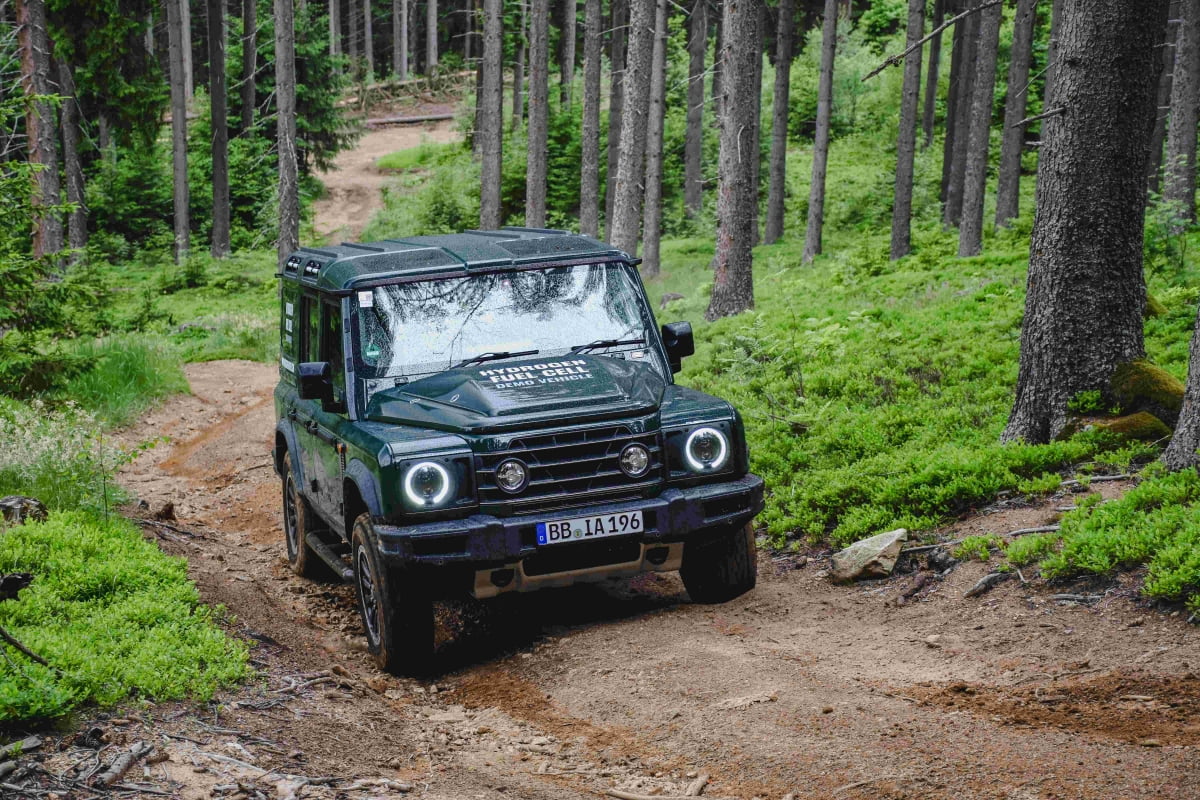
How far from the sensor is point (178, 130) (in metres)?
34.0

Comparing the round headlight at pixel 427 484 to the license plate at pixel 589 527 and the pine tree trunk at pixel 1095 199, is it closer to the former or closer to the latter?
the license plate at pixel 589 527

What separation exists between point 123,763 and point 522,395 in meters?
2.74

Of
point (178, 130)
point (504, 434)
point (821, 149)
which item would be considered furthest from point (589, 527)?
point (178, 130)

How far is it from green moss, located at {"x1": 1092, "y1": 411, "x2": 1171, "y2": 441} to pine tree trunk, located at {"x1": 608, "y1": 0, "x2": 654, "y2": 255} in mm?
15864

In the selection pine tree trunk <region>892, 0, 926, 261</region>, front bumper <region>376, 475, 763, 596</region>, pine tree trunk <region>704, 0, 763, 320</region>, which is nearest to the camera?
front bumper <region>376, 475, 763, 596</region>

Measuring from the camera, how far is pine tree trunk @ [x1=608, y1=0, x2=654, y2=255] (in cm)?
2245

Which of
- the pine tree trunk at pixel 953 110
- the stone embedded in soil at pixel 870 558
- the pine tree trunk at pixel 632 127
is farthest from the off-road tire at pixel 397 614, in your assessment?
the pine tree trunk at pixel 953 110

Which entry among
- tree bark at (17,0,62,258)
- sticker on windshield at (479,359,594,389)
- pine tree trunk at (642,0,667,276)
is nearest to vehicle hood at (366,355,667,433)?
sticker on windshield at (479,359,594,389)

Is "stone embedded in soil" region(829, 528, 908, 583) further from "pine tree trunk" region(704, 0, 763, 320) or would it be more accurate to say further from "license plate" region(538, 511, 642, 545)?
"pine tree trunk" region(704, 0, 763, 320)

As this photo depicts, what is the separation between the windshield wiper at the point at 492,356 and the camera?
22.2 feet

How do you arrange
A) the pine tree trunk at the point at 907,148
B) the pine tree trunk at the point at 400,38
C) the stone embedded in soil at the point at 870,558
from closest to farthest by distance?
the stone embedded in soil at the point at 870,558, the pine tree trunk at the point at 907,148, the pine tree trunk at the point at 400,38

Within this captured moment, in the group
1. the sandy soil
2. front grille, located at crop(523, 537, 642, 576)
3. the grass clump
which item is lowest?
the grass clump

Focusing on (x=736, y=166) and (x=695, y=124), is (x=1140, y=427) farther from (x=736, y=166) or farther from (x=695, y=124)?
(x=695, y=124)

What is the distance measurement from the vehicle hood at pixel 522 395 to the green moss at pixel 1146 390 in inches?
147
